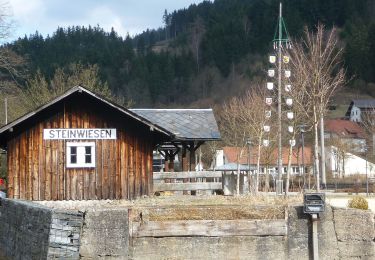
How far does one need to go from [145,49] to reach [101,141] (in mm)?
154129

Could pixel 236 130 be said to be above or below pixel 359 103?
below

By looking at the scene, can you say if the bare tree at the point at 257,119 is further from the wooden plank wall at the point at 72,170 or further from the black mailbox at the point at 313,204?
the black mailbox at the point at 313,204

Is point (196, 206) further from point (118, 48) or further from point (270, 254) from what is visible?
point (118, 48)

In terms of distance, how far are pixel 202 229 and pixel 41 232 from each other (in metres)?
3.38

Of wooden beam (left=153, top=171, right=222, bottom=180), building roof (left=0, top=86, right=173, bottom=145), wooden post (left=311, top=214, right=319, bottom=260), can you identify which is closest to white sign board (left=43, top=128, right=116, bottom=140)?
building roof (left=0, top=86, right=173, bottom=145)

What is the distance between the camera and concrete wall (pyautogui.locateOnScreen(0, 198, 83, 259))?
13.3 meters

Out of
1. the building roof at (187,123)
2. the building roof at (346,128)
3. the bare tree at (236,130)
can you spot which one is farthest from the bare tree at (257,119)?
the building roof at (346,128)

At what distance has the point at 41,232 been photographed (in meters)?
13.9

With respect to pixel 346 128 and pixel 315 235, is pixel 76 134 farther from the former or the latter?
pixel 346 128

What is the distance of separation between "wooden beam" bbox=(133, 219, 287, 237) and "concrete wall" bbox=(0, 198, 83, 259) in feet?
4.16

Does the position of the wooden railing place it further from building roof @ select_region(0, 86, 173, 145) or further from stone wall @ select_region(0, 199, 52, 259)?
stone wall @ select_region(0, 199, 52, 259)

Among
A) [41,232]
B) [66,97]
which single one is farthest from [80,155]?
[41,232]

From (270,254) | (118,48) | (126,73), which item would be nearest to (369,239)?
(270,254)

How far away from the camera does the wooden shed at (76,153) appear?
21.6 meters
